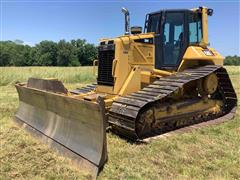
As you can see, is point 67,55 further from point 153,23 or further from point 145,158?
point 145,158

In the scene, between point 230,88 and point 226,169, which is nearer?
point 226,169

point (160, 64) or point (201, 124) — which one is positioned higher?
point (160, 64)

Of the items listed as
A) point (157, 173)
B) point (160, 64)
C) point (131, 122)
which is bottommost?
point (157, 173)

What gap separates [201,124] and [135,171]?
342cm

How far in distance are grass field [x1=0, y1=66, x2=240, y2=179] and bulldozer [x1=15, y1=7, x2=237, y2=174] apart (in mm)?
397

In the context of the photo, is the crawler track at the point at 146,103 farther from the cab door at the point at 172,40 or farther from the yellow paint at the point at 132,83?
the cab door at the point at 172,40

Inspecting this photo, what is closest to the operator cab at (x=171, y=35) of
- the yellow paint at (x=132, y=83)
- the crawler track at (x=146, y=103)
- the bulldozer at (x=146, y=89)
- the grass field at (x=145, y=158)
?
the bulldozer at (x=146, y=89)

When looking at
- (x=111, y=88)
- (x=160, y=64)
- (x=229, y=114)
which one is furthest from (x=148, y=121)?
(x=229, y=114)

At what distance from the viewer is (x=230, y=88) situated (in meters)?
9.12

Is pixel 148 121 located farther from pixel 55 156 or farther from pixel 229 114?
pixel 229 114

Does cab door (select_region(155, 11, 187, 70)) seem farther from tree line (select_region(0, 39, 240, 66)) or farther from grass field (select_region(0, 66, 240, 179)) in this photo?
tree line (select_region(0, 39, 240, 66))

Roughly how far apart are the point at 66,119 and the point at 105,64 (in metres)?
2.21

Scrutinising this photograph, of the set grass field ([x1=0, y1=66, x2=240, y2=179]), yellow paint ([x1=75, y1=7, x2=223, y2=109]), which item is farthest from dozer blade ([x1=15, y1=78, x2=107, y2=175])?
yellow paint ([x1=75, y1=7, x2=223, y2=109])

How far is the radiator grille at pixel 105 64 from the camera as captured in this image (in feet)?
24.8
